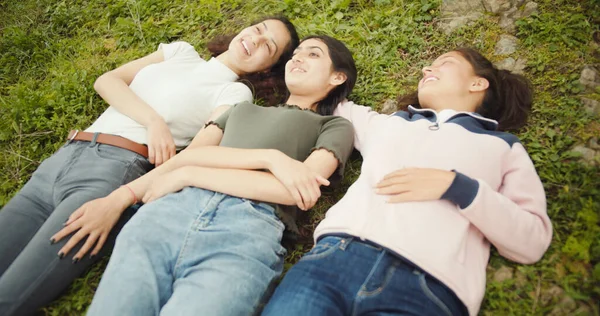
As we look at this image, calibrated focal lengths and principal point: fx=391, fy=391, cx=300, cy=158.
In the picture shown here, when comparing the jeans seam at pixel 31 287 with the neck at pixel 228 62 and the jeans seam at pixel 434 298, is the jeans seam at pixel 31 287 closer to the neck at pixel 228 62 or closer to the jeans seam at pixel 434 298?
the neck at pixel 228 62

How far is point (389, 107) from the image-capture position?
11.8ft

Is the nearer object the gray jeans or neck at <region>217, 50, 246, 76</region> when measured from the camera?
the gray jeans

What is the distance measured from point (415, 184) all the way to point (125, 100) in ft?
7.99

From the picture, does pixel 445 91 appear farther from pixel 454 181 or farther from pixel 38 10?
pixel 38 10

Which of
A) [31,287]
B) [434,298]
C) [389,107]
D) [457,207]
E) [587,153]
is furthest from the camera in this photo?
[389,107]

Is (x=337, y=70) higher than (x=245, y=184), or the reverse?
(x=337, y=70)

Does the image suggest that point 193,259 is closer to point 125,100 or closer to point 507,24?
point 125,100

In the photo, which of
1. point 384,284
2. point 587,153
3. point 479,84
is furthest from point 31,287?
point 587,153

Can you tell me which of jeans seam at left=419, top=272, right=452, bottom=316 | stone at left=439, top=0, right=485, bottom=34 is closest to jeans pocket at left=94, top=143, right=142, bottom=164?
jeans seam at left=419, top=272, right=452, bottom=316

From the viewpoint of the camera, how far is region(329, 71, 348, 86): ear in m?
3.29

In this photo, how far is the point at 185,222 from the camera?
7.85 ft

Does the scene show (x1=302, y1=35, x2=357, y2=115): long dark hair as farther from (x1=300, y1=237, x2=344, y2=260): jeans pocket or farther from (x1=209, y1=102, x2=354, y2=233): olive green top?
(x1=300, y1=237, x2=344, y2=260): jeans pocket

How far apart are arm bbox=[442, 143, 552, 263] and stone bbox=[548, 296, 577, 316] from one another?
26 cm

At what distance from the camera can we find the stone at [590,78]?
3143mm
